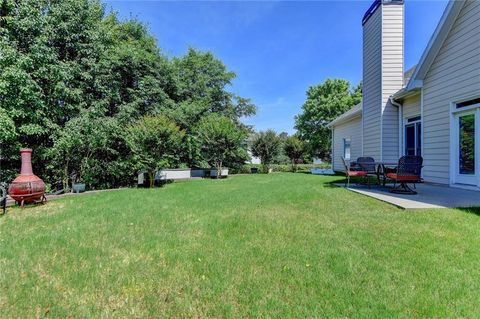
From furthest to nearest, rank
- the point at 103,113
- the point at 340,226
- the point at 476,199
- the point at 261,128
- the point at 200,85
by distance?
the point at 261,128
the point at 200,85
the point at 103,113
the point at 476,199
the point at 340,226

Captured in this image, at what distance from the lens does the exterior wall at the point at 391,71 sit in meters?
10.9

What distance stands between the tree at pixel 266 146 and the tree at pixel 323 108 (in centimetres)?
789

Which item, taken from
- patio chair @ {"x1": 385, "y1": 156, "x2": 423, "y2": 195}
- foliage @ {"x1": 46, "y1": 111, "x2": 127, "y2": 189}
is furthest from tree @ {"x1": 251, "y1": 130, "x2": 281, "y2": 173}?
patio chair @ {"x1": 385, "y1": 156, "x2": 423, "y2": 195}

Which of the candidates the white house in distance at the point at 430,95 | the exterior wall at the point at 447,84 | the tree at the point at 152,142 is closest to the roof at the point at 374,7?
the white house in distance at the point at 430,95

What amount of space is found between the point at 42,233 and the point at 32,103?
25.4ft

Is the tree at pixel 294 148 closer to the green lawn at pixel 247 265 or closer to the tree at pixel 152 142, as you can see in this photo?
the tree at pixel 152 142

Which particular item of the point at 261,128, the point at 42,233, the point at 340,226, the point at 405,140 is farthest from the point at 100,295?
the point at 261,128

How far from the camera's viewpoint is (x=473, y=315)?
6.79 feet

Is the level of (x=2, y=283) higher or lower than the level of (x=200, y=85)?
lower

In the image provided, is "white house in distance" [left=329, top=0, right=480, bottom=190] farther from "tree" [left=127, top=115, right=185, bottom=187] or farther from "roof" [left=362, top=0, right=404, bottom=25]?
"tree" [left=127, top=115, right=185, bottom=187]

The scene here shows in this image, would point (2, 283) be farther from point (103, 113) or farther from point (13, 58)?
point (103, 113)

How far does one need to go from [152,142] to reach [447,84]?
1096 cm

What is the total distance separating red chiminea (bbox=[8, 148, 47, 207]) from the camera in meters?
6.77

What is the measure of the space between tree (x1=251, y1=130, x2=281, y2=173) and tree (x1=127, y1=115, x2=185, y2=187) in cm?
1126
